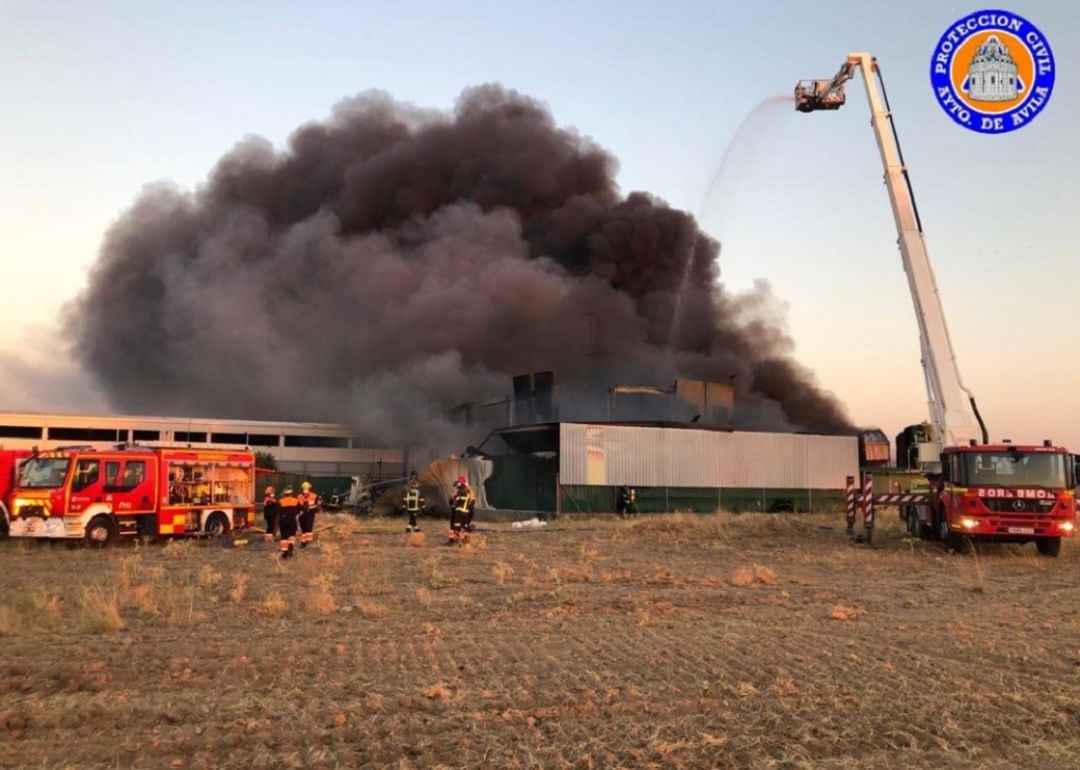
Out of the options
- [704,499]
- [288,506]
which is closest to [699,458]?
[704,499]

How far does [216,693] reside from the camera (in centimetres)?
576

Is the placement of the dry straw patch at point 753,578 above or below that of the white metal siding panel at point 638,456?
below

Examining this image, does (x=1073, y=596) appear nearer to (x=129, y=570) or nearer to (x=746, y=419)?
(x=129, y=570)

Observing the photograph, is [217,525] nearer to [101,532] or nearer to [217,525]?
[217,525]

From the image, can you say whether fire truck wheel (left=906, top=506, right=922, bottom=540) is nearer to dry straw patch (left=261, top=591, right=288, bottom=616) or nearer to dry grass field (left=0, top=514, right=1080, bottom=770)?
dry grass field (left=0, top=514, right=1080, bottom=770)

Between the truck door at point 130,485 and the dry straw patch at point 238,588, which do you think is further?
the truck door at point 130,485

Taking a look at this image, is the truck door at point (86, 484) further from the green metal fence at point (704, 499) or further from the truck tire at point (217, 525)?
the green metal fence at point (704, 499)

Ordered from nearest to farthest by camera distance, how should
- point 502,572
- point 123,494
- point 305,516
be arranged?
point 502,572 → point 305,516 → point 123,494

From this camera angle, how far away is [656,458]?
2830cm

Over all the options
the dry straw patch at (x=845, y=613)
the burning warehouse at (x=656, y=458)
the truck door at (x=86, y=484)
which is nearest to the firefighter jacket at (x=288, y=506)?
the truck door at (x=86, y=484)

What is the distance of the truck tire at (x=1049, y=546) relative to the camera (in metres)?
15.1

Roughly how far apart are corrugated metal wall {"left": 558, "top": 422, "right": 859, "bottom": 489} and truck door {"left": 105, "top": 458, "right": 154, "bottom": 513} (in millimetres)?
12226

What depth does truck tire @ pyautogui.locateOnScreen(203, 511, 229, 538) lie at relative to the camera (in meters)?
18.5

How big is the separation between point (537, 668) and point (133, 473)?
1298 centimetres
